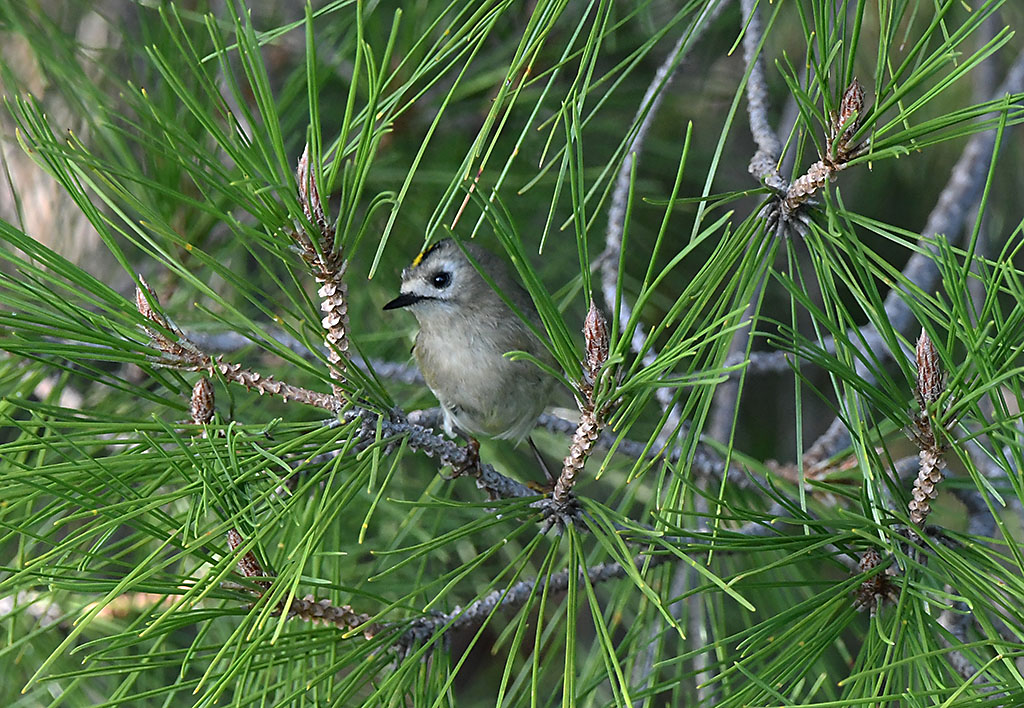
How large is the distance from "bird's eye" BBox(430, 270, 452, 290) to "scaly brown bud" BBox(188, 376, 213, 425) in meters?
0.85

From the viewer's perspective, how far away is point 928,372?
959 millimetres

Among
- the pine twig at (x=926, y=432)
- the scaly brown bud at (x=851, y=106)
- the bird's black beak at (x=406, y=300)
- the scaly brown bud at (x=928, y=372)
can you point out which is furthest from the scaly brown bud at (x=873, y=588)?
the bird's black beak at (x=406, y=300)

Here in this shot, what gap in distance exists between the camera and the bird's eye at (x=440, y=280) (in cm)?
187

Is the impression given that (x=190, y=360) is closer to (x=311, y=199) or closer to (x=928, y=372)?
(x=311, y=199)

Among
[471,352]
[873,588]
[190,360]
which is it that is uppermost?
[471,352]

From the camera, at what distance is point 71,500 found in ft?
3.08

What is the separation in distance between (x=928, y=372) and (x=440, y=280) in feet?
3.51

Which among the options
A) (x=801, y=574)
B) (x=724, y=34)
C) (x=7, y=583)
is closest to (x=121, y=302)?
(x=7, y=583)

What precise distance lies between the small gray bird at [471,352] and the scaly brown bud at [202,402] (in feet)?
2.36

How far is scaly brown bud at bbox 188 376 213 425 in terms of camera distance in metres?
1.04

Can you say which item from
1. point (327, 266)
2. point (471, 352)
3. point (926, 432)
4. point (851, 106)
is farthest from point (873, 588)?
point (471, 352)

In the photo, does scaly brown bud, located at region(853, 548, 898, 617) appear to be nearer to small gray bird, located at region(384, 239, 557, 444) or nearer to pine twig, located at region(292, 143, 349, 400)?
pine twig, located at region(292, 143, 349, 400)

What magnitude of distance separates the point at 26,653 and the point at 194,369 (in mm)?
1227

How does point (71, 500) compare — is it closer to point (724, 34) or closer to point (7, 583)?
point (7, 583)
